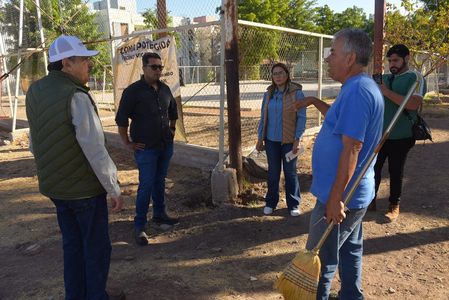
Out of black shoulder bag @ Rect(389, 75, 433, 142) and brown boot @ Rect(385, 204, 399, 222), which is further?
brown boot @ Rect(385, 204, 399, 222)

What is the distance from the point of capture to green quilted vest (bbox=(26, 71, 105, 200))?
8.22 feet

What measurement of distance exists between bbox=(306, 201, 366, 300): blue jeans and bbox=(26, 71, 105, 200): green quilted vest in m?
1.45

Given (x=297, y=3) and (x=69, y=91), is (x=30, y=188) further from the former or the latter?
(x=297, y=3)

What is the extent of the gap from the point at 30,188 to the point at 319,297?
5.43 m

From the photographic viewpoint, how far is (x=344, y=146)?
7.02 feet

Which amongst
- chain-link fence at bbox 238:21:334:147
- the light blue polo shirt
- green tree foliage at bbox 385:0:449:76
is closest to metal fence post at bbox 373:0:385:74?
chain-link fence at bbox 238:21:334:147

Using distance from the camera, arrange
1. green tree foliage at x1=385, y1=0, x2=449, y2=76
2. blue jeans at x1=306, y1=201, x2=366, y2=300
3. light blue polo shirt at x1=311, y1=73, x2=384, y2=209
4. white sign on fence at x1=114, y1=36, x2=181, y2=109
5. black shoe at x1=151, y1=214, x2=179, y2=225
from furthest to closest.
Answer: green tree foliage at x1=385, y1=0, x2=449, y2=76
white sign on fence at x1=114, y1=36, x2=181, y2=109
black shoe at x1=151, y1=214, x2=179, y2=225
blue jeans at x1=306, y1=201, x2=366, y2=300
light blue polo shirt at x1=311, y1=73, x2=384, y2=209

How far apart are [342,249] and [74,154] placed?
6.08 ft

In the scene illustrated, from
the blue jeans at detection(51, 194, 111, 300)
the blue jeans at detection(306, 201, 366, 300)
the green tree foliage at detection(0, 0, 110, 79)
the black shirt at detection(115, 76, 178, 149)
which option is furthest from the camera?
the green tree foliage at detection(0, 0, 110, 79)

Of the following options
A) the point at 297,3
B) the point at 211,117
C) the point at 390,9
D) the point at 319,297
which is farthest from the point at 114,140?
the point at 297,3

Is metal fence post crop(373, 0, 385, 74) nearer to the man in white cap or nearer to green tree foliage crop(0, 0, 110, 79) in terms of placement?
green tree foliage crop(0, 0, 110, 79)

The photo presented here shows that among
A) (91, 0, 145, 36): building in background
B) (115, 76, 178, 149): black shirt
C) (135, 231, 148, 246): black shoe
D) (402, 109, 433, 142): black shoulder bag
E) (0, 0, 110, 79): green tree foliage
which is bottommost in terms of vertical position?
(135, 231, 148, 246): black shoe

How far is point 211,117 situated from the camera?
1311 cm

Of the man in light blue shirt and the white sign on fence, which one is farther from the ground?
the white sign on fence
